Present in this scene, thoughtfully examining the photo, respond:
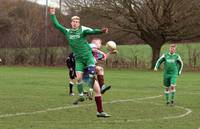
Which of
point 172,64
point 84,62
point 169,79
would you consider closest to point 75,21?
point 84,62

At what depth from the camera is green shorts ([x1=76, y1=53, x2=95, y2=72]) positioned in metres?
13.1

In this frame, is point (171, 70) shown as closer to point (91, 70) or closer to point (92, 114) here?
point (91, 70)

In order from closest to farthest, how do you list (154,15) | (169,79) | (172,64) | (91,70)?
(91,70) → (172,64) → (169,79) → (154,15)

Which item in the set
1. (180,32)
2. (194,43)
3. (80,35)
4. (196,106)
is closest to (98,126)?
(80,35)

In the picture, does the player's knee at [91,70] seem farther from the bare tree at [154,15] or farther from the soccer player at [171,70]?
the bare tree at [154,15]

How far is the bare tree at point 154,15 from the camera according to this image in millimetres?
42062

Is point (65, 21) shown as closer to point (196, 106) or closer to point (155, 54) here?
point (155, 54)

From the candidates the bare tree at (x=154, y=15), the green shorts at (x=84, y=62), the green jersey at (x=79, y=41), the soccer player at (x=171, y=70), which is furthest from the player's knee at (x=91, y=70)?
the bare tree at (x=154, y=15)

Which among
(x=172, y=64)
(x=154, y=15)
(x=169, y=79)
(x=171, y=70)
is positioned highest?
(x=154, y=15)

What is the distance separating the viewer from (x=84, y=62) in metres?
13.3

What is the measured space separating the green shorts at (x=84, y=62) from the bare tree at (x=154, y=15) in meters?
29.0

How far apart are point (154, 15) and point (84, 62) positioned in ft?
97.2

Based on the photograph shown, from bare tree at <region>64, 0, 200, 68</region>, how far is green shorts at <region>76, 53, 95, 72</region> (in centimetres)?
2902

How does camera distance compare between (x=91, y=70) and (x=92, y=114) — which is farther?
(x=91, y=70)
